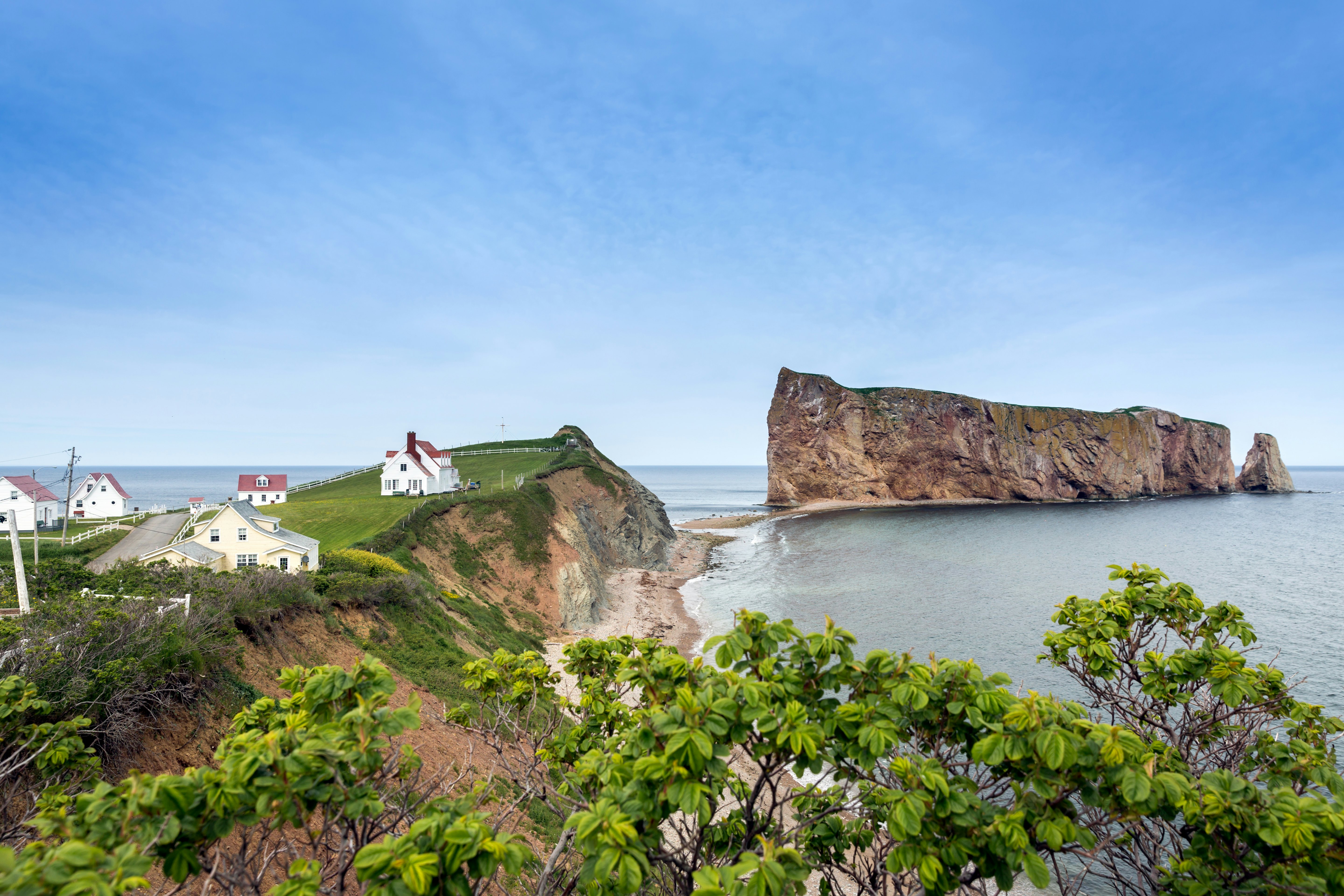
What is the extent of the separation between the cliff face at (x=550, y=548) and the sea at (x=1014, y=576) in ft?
31.9

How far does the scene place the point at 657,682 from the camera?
21.0 feet

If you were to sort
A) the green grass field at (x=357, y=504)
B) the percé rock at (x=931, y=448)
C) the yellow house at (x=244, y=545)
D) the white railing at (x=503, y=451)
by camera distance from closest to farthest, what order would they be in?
the yellow house at (x=244, y=545) → the green grass field at (x=357, y=504) → the white railing at (x=503, y=451) → the percé rock at (x=931, y=448)

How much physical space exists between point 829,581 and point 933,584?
30.0ft

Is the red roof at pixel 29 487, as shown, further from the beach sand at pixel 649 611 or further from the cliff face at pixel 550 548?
the beach sand at pixel 649 611

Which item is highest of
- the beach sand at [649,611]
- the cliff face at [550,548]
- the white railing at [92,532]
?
the white railing at [92,532]

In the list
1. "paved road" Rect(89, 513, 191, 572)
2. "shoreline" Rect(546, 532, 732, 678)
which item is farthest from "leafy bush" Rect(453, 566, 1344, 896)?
"paved road" Rect(89, 513, 191, 572)

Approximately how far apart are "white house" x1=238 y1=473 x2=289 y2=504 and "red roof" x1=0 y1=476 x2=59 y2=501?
516 inches

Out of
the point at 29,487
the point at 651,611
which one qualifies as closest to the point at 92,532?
the point at 29,487

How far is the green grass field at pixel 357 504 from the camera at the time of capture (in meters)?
43.2

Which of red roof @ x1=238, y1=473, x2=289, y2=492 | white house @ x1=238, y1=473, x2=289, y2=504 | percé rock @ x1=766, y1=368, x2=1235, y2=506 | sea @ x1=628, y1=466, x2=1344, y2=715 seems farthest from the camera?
percé rock @ x1=766, y1=368, x2=1235, y2=506

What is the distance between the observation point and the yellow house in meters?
27.3

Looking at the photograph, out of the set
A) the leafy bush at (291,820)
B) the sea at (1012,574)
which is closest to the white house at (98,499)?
the sea at (1012,574)

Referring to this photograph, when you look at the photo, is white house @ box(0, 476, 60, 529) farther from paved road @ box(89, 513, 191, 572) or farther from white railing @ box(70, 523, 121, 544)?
paved road @ box(89, 513, 191, 572)

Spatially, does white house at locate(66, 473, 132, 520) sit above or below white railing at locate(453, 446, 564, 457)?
below
